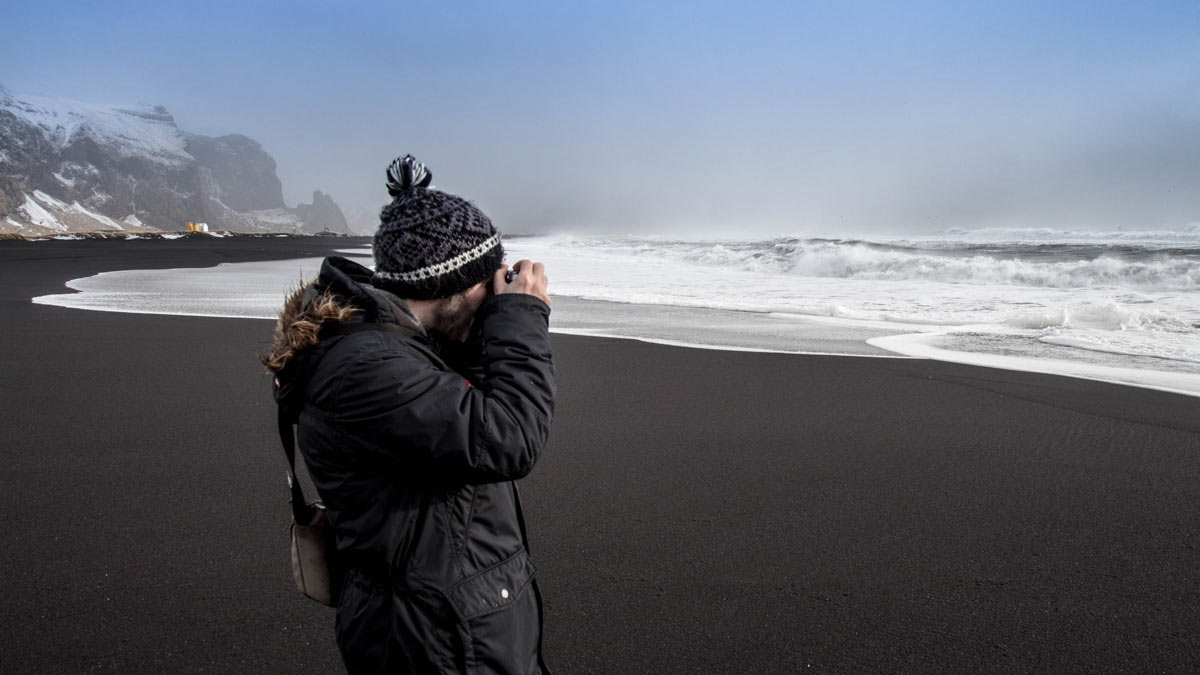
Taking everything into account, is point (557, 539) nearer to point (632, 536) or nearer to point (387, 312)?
point (632, 536)

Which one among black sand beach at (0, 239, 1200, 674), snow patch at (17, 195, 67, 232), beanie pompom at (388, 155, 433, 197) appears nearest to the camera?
beanie pompom at (388, 155, 433, 197)

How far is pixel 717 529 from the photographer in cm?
370

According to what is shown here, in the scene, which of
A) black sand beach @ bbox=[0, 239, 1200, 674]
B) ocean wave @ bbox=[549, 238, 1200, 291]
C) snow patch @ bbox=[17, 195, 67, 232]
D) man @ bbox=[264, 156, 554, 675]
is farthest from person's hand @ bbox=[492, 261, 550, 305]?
snow patch @ bbox=[17, 195, 67, 232]

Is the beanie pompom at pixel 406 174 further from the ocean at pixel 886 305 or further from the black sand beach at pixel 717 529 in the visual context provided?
the ocean at pixel 886 305

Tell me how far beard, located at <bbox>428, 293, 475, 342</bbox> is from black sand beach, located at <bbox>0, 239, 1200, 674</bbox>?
4.88 ft

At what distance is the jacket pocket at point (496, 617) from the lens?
1513 mm

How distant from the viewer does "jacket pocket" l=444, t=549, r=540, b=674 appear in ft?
4.96

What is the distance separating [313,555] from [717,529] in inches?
94.8

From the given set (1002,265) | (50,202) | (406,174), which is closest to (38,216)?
(50,202)

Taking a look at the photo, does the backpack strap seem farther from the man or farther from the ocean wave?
the ocean wave

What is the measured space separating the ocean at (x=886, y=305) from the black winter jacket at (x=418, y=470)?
275cm

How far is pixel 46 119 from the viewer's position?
19575cm

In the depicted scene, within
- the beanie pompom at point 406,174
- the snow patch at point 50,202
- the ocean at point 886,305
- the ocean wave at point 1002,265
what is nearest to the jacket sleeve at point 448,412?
the beanie pompom at point 406,174

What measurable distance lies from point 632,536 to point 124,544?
2.38m
